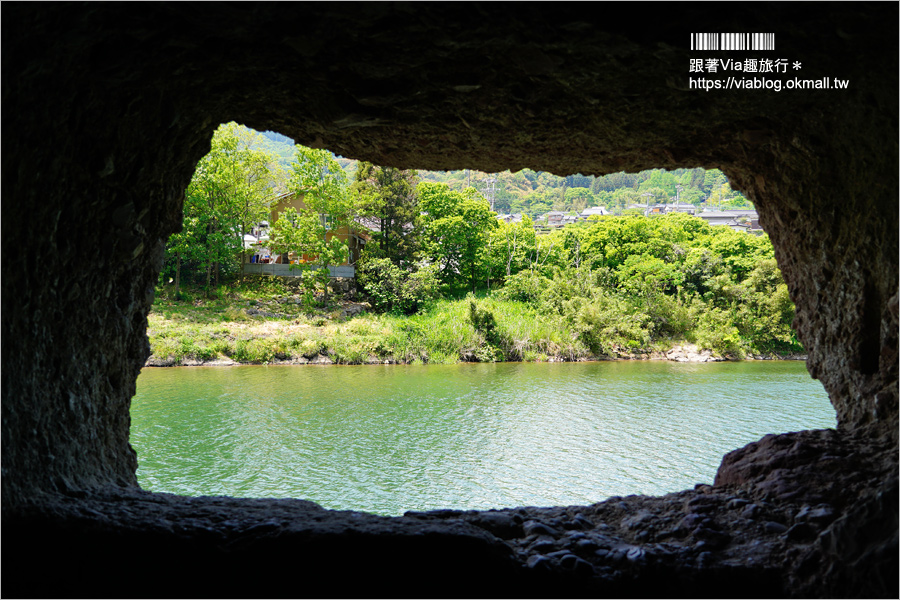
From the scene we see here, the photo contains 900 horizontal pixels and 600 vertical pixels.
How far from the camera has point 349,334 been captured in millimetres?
19062

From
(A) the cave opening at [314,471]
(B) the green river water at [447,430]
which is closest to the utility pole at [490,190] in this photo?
(B) the green river water at [447,430]

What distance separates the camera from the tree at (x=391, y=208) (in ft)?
79.2

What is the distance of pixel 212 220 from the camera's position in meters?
23.1

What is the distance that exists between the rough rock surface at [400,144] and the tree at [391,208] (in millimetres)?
21329

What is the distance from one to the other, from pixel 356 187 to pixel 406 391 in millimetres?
12995

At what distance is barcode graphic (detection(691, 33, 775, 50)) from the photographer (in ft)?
6.31

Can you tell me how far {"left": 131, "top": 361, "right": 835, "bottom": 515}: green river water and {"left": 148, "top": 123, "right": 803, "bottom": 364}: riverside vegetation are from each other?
78.2 inches

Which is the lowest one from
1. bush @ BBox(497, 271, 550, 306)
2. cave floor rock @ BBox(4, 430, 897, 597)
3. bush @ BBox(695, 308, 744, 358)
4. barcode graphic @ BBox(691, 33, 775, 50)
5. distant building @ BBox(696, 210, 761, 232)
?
bush @ BBox(695, 308, 744, 358)

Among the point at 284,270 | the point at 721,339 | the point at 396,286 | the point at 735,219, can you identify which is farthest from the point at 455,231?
the point at 735,219

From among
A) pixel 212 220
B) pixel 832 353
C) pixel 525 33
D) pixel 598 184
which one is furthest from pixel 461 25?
pixel 598 184

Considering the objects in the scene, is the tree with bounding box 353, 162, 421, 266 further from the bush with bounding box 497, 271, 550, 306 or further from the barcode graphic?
the barcode graphic

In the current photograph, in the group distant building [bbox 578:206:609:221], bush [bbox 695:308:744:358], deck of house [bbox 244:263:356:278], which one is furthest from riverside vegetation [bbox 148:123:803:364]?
distant building [bbox 578:206:609:221]

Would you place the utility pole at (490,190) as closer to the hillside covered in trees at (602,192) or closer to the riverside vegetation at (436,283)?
the hillside covered in trees at (602,192)

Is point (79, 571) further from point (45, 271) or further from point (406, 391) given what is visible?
point (406, 391)
